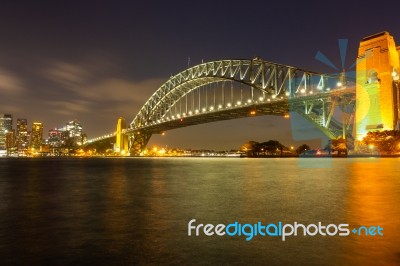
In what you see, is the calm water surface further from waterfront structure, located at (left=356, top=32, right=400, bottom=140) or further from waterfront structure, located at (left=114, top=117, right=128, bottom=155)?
waterfront structure, located at (left=114, top=117, right=128, bottom=155)

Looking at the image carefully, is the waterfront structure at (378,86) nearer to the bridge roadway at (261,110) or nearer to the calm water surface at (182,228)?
the bridge roadway at (261,110)

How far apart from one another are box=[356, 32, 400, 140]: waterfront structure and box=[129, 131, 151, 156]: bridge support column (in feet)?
193

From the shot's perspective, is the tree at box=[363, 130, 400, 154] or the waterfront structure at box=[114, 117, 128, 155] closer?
the tree at box=[363, 130, 400, 154]

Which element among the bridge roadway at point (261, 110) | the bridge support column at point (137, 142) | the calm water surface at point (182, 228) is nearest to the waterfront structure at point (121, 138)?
the bridge support column at point (137, 142)

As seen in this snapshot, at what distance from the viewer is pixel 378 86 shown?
143ft

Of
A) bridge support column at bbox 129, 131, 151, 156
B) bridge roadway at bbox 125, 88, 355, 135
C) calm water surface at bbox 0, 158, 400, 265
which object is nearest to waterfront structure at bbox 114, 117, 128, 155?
bridge support column at bbox 129, 131, 151, 156

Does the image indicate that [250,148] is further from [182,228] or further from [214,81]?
[182,228]

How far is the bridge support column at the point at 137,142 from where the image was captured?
94625 millimetres

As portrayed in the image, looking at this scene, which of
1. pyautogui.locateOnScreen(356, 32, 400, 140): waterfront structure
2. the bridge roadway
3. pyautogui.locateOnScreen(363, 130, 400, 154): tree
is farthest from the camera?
the bridge roadway

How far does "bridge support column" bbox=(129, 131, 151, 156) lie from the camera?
310 ft

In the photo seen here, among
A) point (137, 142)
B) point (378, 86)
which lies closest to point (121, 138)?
point (137, 142)

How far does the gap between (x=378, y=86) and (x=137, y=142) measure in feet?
213

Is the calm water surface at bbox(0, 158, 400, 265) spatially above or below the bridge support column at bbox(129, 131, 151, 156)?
below

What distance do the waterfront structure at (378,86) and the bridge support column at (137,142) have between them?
58.7 metres
